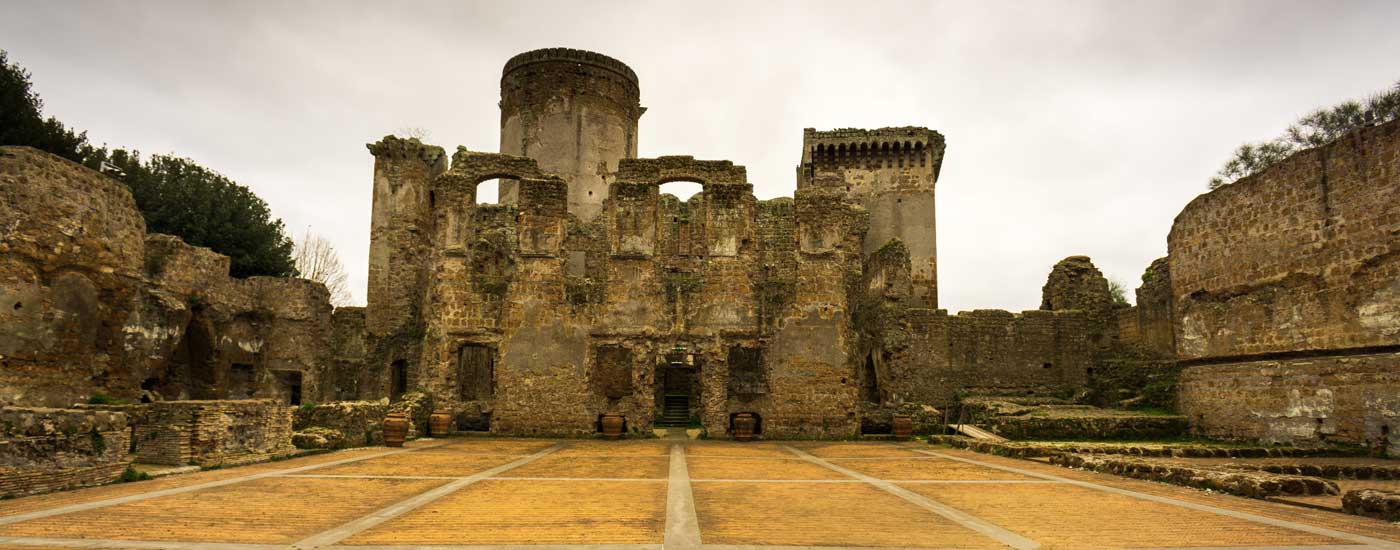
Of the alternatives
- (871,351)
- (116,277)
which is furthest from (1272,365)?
(116,277)

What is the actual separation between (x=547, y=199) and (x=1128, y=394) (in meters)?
18.7

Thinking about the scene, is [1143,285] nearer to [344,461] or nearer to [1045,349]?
[1045,349]

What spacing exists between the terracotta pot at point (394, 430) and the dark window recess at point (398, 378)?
772cm

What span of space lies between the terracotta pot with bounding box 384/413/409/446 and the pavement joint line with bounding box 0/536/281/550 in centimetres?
1035

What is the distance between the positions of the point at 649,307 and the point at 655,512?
13159 mm

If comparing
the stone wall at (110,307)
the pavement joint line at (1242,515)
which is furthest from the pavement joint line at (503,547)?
the stone wall at (110,307)

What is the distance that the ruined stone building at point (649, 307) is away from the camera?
14.7 metres

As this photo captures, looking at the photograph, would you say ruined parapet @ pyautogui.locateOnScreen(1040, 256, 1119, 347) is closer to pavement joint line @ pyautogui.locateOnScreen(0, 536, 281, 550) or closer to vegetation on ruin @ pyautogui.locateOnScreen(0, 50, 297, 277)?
pavement joint line @ pyautogui.locateOnScreen(0, 536, 281, 550)

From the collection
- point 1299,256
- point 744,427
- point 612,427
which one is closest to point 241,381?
point 612,427

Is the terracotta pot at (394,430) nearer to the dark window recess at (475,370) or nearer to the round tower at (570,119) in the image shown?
the dark window recess at (475,370)

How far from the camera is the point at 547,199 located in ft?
69.5

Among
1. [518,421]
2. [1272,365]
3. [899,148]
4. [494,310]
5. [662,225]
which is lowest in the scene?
[518,421]

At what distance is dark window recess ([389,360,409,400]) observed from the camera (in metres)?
24.4

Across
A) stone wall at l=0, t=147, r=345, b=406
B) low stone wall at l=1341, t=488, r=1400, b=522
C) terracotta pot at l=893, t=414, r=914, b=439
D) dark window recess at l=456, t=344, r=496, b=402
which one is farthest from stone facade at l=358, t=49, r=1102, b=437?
low stone wall at l=1341, t=488, r=1400, b=522
